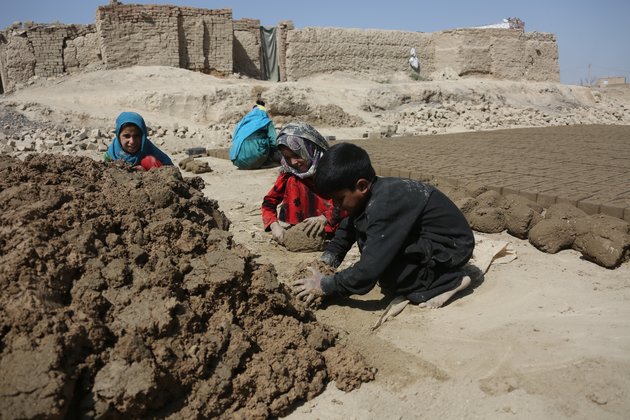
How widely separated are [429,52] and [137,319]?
20.5 metres

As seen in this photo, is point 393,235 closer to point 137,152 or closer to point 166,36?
point 137,152

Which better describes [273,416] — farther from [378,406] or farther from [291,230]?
[291,230]

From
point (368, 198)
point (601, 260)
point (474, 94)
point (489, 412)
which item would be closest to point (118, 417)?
point (489, 412)

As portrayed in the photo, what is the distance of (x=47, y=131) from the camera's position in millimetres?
9898

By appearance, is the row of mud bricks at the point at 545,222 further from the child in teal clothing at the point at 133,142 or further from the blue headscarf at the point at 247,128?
the blue headscarf at the point at 247,128

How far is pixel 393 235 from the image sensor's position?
2.50 metres

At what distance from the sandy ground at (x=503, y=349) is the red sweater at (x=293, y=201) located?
912mm

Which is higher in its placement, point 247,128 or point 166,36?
point 166,36

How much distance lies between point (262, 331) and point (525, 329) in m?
1.23

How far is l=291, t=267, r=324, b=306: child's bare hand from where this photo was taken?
8.72ft

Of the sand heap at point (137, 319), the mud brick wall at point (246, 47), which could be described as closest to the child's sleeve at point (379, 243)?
the sand heap at point (137, 319)

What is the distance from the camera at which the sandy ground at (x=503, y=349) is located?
6.19ft

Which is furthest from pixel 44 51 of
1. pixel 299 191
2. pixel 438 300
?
pixel 438 300

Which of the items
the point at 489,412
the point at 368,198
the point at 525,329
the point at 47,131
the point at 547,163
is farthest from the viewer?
the point at 47,131
